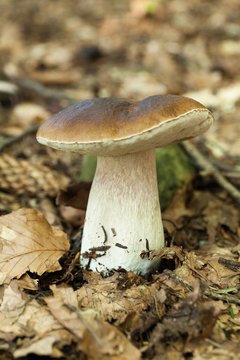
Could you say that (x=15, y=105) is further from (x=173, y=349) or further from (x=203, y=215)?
(x=173, y=349)

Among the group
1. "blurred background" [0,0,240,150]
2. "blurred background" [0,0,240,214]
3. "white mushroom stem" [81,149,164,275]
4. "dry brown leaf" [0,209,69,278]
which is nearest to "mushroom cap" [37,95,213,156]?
"white mushroom stem" [81,149,164,275]

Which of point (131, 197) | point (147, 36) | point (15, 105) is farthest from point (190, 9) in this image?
point (131, 197)

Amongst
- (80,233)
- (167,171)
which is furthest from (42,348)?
(167,171)

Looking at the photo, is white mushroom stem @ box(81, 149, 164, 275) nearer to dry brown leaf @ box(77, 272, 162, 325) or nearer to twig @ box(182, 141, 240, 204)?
dry brown leaf @ box(77, 272, 162, 325)

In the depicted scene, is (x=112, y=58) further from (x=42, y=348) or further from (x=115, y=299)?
(x=42, y=348)

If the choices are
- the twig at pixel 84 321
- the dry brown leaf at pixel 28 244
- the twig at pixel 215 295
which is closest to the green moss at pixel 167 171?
the dry brown leaf at pixel 28 244

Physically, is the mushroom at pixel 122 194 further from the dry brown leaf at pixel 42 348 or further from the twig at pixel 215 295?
the dry brown leaf at pixel 42 348
